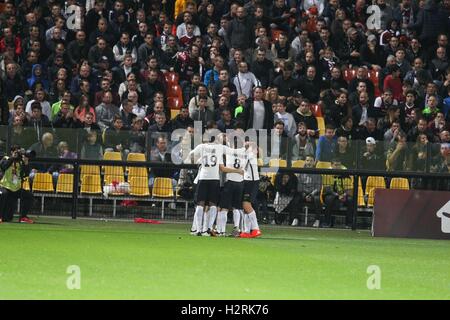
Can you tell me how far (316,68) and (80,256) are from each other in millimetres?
12940

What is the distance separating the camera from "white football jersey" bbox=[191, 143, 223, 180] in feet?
75.6

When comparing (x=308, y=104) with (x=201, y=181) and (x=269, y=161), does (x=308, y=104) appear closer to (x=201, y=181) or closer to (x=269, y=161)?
(x=269, y=161)

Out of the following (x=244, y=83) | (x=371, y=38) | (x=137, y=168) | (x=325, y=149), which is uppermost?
(x=371, y=38)

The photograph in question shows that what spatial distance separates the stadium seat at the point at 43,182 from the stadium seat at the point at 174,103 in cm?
352

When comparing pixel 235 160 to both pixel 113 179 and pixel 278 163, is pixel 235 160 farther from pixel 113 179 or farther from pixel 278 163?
pixel 113 179

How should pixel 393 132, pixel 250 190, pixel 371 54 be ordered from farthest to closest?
pixel 371 54, pixel 393 132, pixel 250 190

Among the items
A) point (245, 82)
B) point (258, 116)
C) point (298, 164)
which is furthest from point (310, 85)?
point (298, 164)

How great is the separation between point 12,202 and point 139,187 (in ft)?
10.6

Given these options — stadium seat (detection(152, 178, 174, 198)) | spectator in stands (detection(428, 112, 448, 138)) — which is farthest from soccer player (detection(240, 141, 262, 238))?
spectator in stands (detection(428, 112, 448, 138))

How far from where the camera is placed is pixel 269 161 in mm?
26828

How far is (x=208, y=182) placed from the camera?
23.3 meters

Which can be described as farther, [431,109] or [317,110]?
[431,109]

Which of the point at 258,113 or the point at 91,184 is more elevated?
the point at 258,113

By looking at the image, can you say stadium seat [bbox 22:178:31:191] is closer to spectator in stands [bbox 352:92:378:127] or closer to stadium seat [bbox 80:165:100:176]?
stadium seat [bbox 80:165:100:176]
